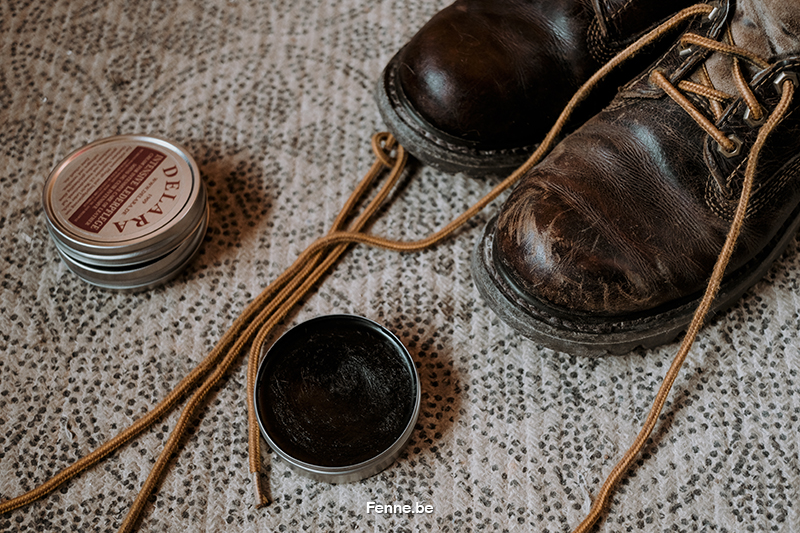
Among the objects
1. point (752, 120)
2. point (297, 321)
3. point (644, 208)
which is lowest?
point (297, 321)

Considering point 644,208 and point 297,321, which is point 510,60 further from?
point 297,321

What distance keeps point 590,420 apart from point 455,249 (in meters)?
0.29

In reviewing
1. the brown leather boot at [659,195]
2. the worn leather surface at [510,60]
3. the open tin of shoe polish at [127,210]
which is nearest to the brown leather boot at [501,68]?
the worn leather surface at [510,60]

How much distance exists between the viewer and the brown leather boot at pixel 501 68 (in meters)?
0.83

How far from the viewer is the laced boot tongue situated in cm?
66

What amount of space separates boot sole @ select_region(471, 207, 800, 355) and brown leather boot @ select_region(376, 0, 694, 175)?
0.16 metres

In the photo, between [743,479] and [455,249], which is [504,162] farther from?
[743,479]

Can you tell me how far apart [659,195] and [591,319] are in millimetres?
157

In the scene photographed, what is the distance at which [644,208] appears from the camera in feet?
2.34

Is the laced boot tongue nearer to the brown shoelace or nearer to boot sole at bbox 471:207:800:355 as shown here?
the brown shoelace

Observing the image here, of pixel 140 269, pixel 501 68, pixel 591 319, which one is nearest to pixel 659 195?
pixel 591 319

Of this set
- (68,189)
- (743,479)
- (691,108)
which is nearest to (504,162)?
(691,108)

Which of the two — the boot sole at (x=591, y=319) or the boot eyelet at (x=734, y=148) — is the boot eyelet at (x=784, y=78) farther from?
the boot sole at (x=591, y=319)

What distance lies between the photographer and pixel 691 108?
71 centimetres
